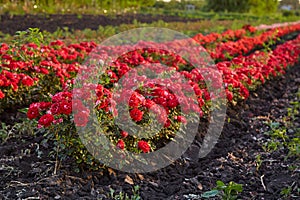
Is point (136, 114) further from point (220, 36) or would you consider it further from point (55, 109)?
point (220, 36)

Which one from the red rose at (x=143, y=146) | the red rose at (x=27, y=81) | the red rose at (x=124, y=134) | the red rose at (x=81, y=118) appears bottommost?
the red rose at (x=143, y=146)

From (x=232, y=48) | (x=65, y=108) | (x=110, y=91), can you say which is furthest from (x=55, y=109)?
(x=232, y=48)

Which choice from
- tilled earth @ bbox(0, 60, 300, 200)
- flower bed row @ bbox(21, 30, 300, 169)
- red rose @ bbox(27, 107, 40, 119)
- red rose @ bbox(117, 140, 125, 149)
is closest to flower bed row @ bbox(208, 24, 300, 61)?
flower bed row @ bbox(21, 30, 300, 169)

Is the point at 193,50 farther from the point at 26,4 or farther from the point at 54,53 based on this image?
the point at 26,4

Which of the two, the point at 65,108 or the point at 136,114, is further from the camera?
the point at 136,114

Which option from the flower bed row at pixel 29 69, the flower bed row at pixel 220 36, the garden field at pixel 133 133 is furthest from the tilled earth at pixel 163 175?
the flower bed row at pixel 220 36

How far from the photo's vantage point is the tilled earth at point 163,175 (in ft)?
12.0

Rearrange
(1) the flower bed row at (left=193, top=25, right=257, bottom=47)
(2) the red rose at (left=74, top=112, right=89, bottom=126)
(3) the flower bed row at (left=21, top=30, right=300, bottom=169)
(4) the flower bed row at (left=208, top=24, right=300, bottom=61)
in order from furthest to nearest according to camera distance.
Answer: (1) the flower bed row at (left=193, top=25, right=257, bottom=47) < (4) the flower bed row at (left=208, top=24, right=300, bottom=61) < (3) the flower bed row at (left=21, top=30, right=300, bottom=169) < (2) the red rose at (left=74, top=112, right=89, bottom=126)

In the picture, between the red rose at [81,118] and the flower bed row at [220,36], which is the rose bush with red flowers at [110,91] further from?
the flower bed row at [220,36]

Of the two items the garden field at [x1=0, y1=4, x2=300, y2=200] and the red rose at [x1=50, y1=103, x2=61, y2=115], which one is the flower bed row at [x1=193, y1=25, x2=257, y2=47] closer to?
the garden field at [x1=0, y1=4, x2=300, y2=200]

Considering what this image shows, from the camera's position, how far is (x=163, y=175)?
4.27m

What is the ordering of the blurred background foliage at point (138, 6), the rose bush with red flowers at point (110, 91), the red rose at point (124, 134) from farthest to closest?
the blurred background foliage at point (138, 6) → the red rose at point (124, 134) → the rose bush with red flowers at point (110, 91)

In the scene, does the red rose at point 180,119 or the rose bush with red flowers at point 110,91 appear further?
the red rose at point 180,119

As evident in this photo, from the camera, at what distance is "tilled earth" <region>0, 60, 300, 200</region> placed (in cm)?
366
